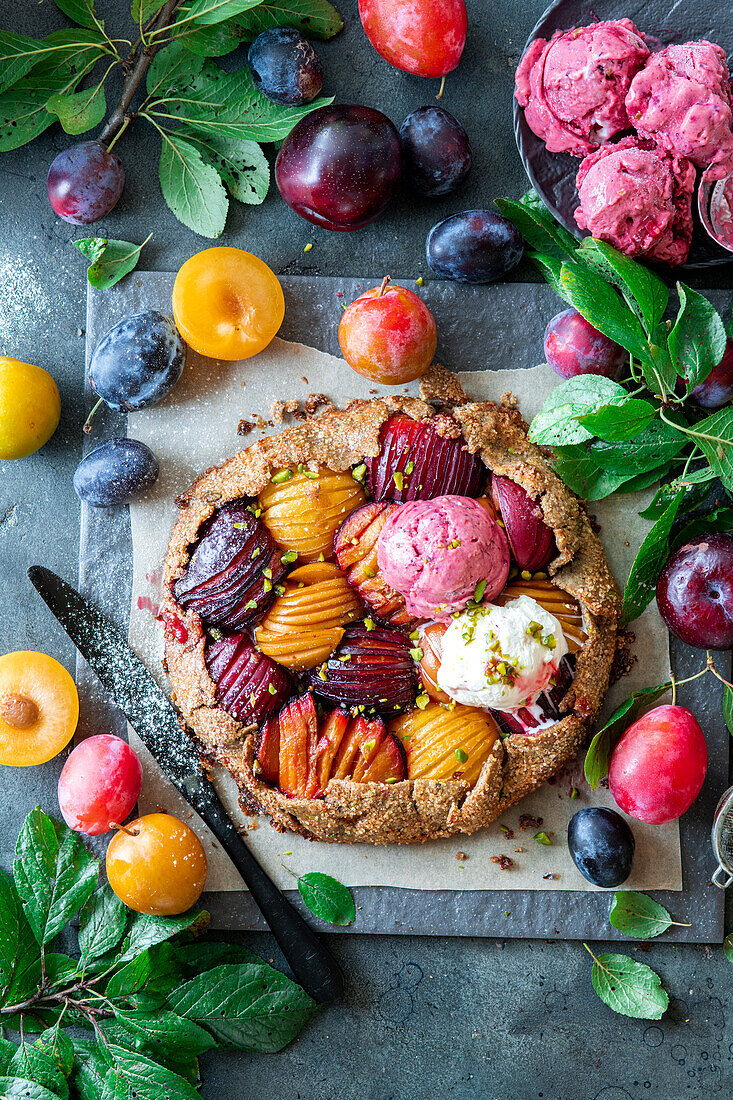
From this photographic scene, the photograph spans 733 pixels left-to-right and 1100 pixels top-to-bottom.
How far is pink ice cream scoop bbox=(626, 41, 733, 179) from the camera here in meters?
1.61

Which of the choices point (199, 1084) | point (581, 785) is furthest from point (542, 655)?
point (199, 1084)

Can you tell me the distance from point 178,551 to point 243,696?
1.14 feet

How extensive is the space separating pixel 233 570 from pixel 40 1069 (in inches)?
44.0

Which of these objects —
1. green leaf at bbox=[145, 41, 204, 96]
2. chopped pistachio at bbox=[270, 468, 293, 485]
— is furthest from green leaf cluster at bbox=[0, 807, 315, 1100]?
green leaf at bbox=[145, 41, 204, 96]

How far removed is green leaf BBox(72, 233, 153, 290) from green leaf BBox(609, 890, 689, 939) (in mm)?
1805

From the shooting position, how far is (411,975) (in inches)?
75.6

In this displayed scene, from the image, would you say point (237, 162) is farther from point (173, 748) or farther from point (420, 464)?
point (173, 748)

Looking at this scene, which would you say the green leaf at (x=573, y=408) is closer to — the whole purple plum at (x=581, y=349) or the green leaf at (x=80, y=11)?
the whole purple plum at (x=581, y=349)

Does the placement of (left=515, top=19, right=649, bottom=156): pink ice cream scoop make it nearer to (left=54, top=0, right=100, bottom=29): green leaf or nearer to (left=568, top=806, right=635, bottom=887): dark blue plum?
(left=54, top=0, right=100, bottom=29): green leaf

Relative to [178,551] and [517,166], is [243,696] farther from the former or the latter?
[517,166]

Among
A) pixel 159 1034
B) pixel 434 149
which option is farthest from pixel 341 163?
pixel 159 1034

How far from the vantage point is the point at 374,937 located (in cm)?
192

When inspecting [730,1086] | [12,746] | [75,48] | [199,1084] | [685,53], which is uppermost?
[75,48]

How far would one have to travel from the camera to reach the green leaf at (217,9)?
1.79 m
